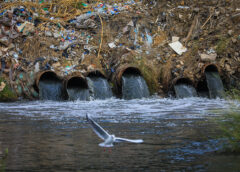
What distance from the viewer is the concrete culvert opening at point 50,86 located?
28.4 feet

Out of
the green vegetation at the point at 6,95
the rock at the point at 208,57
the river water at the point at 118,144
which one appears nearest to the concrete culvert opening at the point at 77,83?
the green vegetation at the point at 6,95

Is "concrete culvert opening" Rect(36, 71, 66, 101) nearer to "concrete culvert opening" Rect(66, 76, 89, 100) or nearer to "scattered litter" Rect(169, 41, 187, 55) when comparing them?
"concrete culvert opening" Rect(66, 76, 89, 100)

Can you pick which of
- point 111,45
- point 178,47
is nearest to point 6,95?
point 111,45

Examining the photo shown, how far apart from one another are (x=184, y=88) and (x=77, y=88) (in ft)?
8.12

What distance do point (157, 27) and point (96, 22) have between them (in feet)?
5.40

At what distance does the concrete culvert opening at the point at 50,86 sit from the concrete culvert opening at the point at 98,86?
652 mm

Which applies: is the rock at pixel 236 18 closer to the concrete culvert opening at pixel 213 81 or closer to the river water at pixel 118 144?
the concrete culvert opening at pixel 213 81

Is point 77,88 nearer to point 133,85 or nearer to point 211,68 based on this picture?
point 133,85

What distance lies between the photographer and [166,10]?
1121 centimetres

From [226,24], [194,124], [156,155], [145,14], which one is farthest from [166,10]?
[156,155]

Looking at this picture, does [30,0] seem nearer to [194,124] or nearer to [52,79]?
[52,79]

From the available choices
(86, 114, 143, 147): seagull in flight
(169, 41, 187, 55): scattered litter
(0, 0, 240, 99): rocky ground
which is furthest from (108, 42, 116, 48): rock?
(86, 114, 143, 147): seagull in flight

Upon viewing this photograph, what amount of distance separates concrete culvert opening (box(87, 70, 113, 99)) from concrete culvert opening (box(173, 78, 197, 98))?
1.54 meters

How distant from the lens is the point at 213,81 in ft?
30.1
